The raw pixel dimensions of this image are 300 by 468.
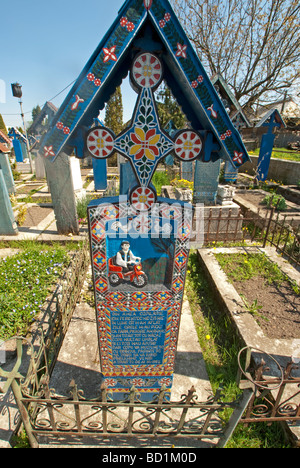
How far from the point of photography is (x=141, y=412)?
248 cm

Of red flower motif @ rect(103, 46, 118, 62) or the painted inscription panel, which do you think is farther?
the painted inscription panel

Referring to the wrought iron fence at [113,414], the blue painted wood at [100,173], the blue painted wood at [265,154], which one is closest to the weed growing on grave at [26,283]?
the wrought iron fence at [113,414]

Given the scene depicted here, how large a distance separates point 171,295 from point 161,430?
1.31 meters

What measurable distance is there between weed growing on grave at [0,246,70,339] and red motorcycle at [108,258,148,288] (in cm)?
207

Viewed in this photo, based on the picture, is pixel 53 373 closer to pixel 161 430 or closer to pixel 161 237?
pixel 161 430

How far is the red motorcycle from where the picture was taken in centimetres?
214

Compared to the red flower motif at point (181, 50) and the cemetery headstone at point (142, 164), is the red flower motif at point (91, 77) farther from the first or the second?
the red flower motif at point (181, 50)

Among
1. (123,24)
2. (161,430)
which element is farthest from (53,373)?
(123,24)

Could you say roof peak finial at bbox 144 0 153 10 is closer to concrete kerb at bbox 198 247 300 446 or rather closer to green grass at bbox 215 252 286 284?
concrete kerb at bbox 198 247 300 446

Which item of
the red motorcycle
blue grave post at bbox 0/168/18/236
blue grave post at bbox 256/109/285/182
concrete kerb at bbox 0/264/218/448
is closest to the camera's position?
the red motorcycle

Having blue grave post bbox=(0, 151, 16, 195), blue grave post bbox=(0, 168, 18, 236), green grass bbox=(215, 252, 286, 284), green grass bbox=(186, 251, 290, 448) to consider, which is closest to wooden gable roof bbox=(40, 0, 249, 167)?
green grass bbox=(186, 251, 290, 448)

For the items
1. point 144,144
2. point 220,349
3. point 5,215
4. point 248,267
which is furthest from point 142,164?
point 5,215

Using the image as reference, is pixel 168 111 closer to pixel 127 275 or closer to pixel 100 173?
pixel 100 173

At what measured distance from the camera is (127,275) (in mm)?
2172
